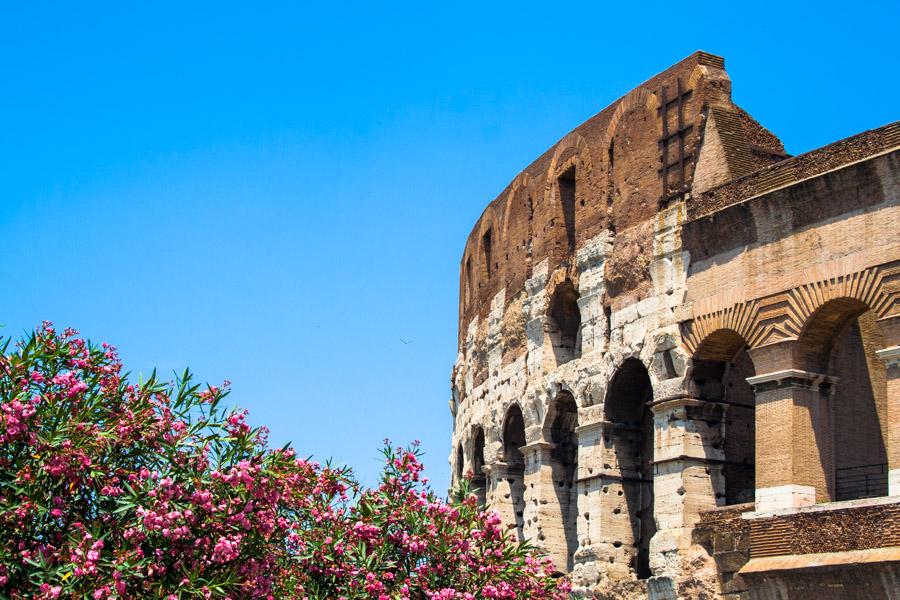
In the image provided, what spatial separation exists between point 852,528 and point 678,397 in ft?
11.8

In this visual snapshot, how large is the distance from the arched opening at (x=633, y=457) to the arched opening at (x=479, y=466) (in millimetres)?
6174

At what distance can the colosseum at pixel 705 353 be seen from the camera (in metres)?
15.9

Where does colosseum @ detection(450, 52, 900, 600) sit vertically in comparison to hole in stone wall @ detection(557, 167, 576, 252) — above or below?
below

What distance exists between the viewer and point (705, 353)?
1820 centimetres

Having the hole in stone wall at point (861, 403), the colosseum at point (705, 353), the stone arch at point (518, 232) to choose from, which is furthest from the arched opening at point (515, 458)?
the hole in stone wall at point (861, 403)

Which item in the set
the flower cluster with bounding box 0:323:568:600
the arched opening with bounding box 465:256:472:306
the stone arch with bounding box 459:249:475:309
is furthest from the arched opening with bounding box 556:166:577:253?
the flower cluster with bounding box 0:323:568:600

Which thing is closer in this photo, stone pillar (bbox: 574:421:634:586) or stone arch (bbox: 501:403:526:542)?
stone pillar (bbox: 574:421:634:586)

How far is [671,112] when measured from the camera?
19.5 meters

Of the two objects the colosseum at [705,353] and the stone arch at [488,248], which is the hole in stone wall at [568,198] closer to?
the colosseum at [705,353]

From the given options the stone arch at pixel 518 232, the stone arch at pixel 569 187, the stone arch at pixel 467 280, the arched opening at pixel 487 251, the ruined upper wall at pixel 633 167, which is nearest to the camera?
the ruined upper wall at pixel 633 167

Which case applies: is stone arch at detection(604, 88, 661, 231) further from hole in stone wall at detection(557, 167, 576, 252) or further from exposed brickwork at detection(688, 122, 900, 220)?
hole in stone wall at detection(557, 167, 576, 252)

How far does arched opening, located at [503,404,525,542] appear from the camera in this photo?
2450cm

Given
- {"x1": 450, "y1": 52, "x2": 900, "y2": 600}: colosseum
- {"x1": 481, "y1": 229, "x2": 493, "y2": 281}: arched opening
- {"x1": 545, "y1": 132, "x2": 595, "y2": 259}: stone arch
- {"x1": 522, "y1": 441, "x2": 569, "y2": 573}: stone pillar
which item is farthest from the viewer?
{"x1": 481, "y1": 229, "x2": 493, "y2": 281}: arched opening

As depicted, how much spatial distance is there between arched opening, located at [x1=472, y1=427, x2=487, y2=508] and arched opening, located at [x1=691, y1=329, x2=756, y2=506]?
27.2 feet
